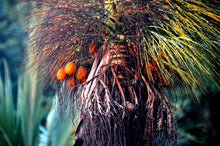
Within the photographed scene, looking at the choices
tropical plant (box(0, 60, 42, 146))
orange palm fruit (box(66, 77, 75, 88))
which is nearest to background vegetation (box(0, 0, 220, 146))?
tropical plant (box(0, 60, 42, 146))

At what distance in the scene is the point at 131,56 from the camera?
74 cm

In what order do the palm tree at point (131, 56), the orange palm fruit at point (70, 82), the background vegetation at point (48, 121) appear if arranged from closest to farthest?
1. the palm tree at point (131, 56)
2. the orange palm fruit at point (70, 82)
3. the background vegetation at point (48, 121)

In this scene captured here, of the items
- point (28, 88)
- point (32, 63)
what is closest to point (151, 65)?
point (32, 63)

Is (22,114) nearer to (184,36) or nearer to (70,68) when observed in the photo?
(70,68)

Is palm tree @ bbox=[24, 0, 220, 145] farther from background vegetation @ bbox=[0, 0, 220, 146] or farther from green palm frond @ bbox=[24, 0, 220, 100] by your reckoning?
background vegetation @ bbox=[0, 0, 220, 146]

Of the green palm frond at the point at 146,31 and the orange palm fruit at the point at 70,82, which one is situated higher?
the green palm frond at the point at 146,31

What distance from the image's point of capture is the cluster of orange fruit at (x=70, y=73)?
748mm

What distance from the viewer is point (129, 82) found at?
2.29 ft

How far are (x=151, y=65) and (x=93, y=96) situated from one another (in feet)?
0.64

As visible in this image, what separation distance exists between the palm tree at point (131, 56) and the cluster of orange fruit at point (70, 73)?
0.06 ft

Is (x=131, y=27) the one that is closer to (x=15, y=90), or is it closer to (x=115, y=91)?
(x=115, y=91)

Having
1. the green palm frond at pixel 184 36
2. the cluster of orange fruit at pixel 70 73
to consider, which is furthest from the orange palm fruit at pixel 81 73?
the green palm frond at pixel 184 36

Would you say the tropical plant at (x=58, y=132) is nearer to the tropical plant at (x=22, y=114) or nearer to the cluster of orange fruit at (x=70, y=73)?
the tropical plant at (x=22, y=114)

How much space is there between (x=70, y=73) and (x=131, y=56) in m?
0.20
